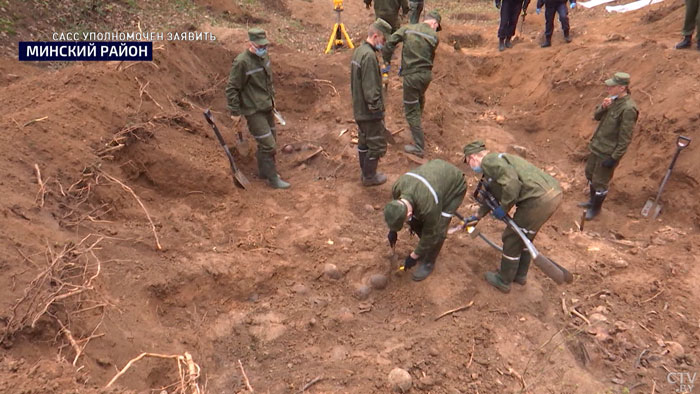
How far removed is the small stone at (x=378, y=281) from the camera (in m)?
4.12

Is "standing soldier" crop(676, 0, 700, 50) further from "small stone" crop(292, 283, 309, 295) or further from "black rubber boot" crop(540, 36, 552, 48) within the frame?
"small stone" crop(292, 283, 309, 295)

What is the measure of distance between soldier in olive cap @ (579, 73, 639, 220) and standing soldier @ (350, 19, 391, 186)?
249cm

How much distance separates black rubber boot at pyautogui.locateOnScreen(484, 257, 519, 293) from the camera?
157 inches

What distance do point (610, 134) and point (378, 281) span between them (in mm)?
3155

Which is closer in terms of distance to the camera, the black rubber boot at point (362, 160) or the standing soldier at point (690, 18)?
the black rubber boot at point (362, 160)

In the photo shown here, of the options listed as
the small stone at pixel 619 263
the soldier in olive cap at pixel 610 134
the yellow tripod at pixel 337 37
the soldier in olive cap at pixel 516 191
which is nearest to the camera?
the soldier in olive cap at pixel 516 191

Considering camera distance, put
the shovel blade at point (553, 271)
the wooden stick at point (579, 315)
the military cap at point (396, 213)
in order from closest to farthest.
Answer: the military cap at point (396, 213) < the shovel blade at point (553, 271) < the wooden stick at point (579, 315)

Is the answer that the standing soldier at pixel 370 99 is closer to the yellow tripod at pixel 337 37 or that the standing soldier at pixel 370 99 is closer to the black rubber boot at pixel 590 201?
the black rubber boot at pixel 590 201

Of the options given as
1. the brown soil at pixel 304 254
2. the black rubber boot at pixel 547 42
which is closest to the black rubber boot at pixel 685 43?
the brown soil at pixel 304 254

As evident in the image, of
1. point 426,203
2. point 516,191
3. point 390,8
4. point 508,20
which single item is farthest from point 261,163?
point 508,20

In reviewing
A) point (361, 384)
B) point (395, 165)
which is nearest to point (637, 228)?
→ point (395, 165)

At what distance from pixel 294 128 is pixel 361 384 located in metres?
4.70

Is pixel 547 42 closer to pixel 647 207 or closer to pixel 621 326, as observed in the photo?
pixel 647 207

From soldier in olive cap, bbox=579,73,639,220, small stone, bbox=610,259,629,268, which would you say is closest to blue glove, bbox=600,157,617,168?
soldier in olive cap, bbox=579,73,639,220
